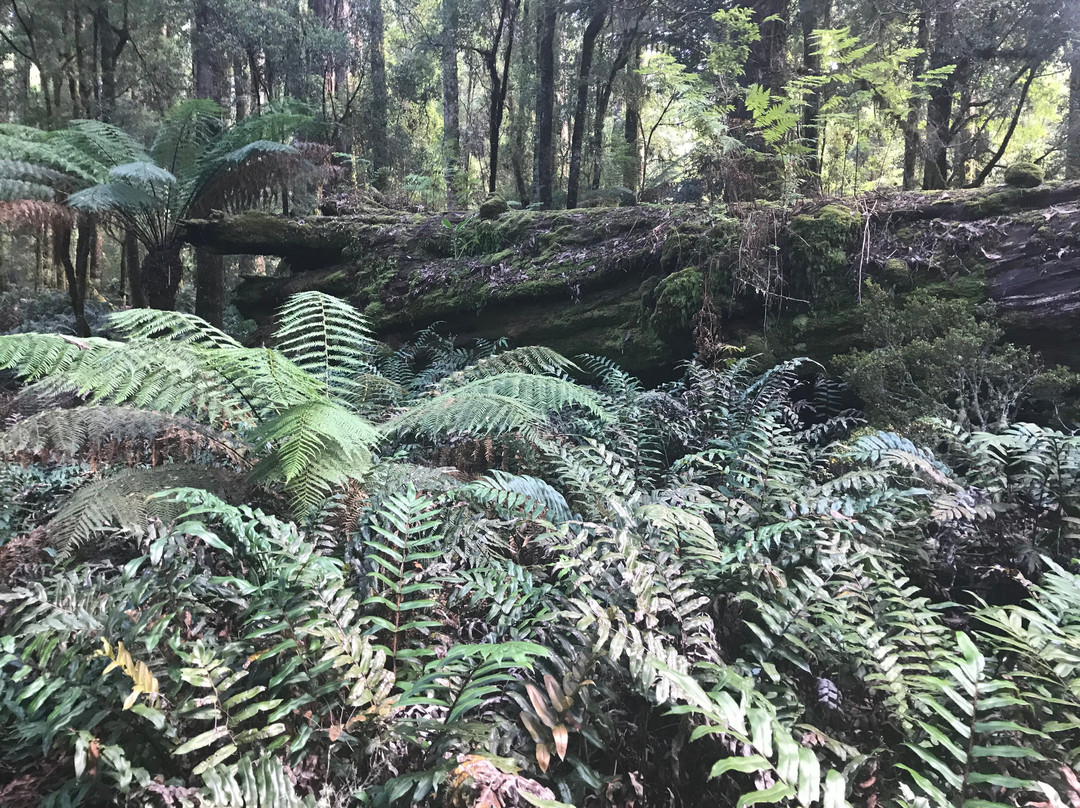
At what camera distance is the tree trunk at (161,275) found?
6.13m

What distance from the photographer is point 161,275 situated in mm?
6145

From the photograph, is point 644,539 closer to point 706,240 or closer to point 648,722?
point 648,722

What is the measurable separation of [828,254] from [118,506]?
4.29 metres

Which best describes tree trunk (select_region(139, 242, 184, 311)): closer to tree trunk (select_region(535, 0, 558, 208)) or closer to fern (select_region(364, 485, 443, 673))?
tree trunk (select_region(535, 0, 558, 208))

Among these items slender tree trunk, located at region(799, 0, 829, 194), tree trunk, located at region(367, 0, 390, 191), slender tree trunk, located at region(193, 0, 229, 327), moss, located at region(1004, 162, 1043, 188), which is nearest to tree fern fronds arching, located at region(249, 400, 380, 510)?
moss, located at region(1004, 162, 1043, 188)

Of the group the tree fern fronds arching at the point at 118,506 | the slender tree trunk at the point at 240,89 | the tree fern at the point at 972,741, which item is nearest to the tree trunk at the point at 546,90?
the slender tree trunk at the point at 240,89

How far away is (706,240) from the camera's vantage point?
4.33 meters

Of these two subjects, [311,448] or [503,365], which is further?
[503,365]

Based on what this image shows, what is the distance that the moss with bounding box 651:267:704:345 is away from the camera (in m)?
4.21

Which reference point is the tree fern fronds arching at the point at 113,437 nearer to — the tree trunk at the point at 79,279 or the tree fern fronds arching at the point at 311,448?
the tree fern fronds arching at the point at 311,448

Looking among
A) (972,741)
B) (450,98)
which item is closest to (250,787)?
(972,741)

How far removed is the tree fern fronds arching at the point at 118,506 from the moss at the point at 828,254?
3897 millimetres

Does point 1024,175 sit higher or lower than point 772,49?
lower

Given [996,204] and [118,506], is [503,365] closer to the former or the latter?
[118,506]
